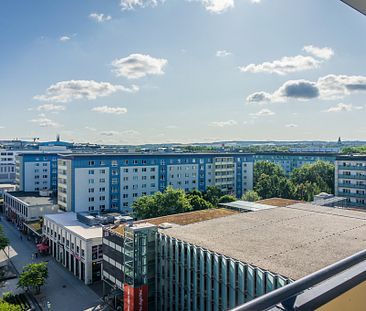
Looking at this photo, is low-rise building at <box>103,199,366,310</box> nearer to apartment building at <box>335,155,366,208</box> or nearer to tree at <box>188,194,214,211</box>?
tree at <box>188,194,214,211</box>

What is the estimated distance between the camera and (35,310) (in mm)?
14039

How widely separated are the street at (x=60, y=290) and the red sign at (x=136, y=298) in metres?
2.40

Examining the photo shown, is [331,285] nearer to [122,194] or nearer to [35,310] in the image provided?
[35,310]

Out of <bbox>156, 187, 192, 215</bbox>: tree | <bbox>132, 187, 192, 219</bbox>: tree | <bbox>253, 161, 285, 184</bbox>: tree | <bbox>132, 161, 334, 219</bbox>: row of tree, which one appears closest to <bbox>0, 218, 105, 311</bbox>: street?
<bbox>132, 187, 192, 219</bbox>: tree

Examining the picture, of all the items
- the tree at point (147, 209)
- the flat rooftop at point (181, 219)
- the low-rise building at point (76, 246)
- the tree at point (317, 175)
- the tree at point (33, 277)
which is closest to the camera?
the tree at point (33, 277)

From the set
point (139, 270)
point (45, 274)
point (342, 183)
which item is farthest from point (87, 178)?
point (342, 183)

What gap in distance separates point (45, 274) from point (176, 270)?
7017 mm

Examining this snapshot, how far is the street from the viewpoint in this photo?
14.5 m

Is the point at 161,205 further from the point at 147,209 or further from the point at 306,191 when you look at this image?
the point at 306,191

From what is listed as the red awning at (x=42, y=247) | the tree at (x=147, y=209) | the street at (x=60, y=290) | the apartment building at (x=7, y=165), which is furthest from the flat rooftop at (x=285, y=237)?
the apartment building at (x=7, y=165)

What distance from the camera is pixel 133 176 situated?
28.8 meters

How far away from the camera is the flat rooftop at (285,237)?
31.3 ft

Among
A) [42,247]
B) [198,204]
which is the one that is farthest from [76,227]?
[198,204]

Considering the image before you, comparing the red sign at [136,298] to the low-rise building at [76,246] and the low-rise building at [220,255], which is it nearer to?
the low-rise building at [220,255]
